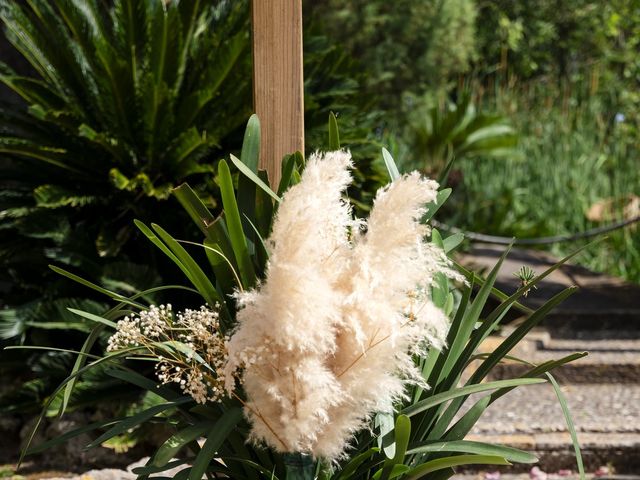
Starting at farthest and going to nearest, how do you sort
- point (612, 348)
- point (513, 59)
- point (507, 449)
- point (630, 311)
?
point (513, 59)
point (630, 311)
point (612, 348)
point (507, 449)

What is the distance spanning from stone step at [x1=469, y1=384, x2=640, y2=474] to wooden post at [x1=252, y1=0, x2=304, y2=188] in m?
1.92

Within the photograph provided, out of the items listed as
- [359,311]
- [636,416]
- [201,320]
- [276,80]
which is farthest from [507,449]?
[636,416]

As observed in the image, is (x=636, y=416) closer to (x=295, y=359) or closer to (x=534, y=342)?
(x=534, y=342)

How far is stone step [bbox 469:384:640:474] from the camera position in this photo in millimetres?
3840

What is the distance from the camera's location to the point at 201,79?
4016 mm

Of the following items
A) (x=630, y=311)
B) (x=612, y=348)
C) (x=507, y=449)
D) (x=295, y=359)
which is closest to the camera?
(x=295, y=359)

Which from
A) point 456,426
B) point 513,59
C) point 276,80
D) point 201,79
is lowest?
point 513,59

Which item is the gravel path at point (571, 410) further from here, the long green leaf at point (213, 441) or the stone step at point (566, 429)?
the long green leaf at point (213, 441)

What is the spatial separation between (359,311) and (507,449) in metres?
0.45

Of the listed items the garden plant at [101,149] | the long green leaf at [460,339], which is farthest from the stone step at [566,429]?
the long green leaf at [460,339]

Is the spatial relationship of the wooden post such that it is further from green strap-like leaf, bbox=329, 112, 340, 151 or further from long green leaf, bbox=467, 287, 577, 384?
long green leaf, bbox=467, 287, 577, 384

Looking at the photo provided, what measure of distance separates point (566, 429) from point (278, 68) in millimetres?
2553

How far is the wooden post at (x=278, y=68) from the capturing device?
223cm

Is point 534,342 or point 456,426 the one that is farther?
point 534,342
